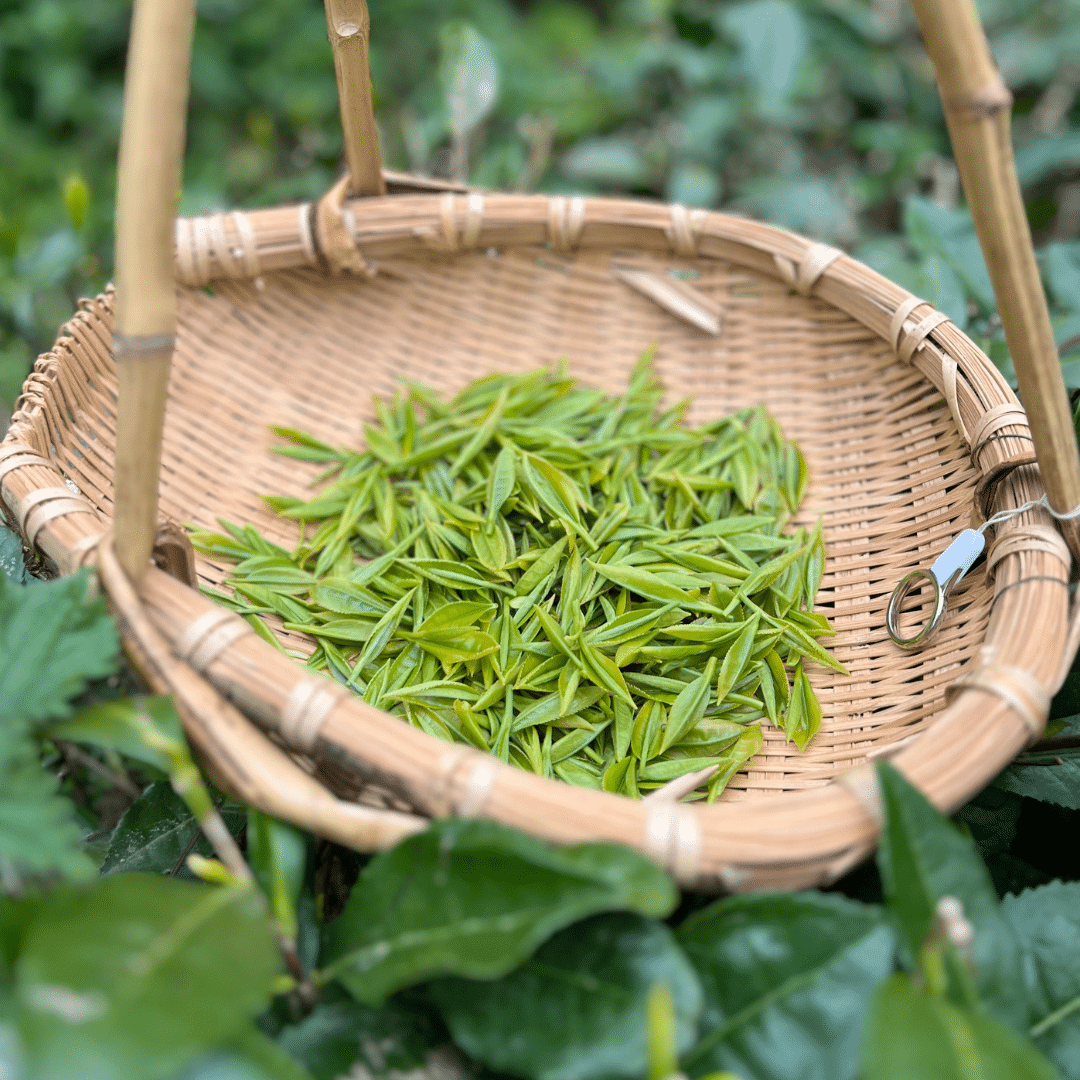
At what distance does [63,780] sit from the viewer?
76 centimetres

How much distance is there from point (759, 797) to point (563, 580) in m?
0.23

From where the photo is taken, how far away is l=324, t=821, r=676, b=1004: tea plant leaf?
42 cm

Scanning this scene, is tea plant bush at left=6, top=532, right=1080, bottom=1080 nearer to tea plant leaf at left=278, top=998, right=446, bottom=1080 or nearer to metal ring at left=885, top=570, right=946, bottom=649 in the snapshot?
tea plant leaf at left=278, top=998, right=446, bottom=1080

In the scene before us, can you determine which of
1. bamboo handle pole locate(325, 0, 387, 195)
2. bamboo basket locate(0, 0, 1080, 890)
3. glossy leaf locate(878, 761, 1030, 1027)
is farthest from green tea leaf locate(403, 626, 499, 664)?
bamboo handle pole locate(325, 0, 387, 195)

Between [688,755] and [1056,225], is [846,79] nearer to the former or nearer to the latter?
[1056,225]

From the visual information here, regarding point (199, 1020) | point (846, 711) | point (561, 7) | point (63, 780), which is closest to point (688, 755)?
point (846, 711)

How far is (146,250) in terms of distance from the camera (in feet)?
1.60

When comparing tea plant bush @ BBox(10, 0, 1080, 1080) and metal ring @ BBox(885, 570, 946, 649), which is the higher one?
metal ring @ BBox(885, 570, 946, 649)

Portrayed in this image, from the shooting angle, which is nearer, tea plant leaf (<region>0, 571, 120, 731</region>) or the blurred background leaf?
tea plant leaf (<region>0, 571, 120, 731</region>)

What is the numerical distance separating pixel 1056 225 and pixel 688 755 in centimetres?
116

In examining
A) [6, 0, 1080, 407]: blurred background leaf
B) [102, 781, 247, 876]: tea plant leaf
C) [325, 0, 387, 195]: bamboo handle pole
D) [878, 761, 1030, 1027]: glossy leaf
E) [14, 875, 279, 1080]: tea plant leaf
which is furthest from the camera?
[6, 0, 1080, 407]: blurred background leaf

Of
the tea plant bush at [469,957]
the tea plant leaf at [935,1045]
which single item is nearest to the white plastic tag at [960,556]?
the tea plant bush at [469,957]

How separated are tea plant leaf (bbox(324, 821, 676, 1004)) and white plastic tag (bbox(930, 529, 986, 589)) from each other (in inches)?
14.2

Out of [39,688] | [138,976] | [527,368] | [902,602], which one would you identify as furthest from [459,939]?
[527,368]
